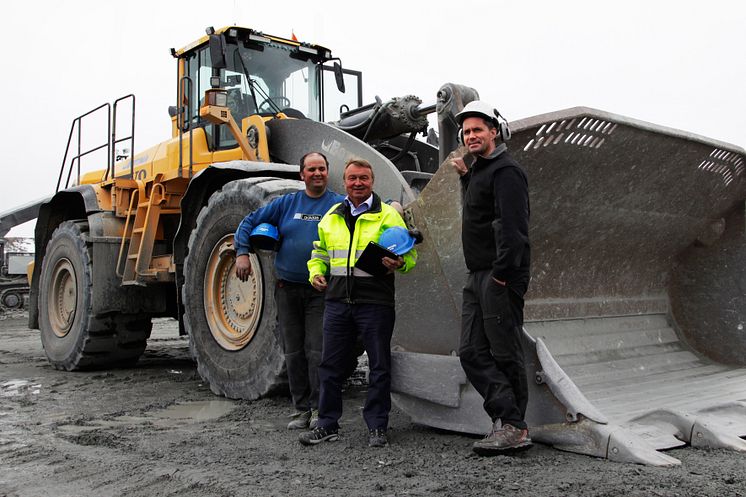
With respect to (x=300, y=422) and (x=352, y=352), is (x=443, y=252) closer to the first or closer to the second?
(x=352, y=352)

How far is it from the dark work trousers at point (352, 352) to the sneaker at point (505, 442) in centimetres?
65

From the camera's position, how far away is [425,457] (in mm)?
3521

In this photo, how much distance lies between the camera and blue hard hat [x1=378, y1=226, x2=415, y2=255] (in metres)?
3.91

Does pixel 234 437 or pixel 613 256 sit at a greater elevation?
pixel 613 256

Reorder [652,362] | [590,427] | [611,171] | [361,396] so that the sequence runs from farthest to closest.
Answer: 1. [361,396]
2. [652,362]
3. [611,171]
4. [590,427]

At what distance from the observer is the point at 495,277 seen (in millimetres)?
3424

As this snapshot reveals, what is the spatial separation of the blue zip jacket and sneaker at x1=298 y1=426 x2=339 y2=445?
2.91ft

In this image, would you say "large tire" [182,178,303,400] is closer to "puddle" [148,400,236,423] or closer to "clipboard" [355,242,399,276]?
"puddle" [148,400,236,423]

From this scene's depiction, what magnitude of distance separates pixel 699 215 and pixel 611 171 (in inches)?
43.0

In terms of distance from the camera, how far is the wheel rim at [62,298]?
303 inches

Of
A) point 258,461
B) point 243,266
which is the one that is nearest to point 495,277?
point 258,461

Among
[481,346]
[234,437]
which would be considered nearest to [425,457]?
[481,346]

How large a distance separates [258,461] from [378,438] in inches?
24.3

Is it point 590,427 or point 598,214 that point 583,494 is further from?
point 598,214
